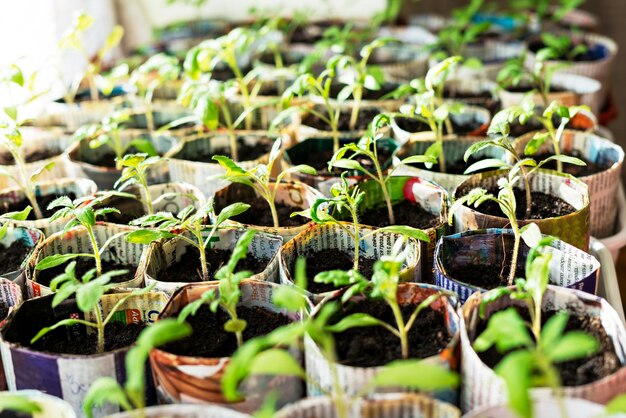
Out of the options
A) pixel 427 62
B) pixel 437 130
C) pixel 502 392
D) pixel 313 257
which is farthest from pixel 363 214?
pixel 427 62

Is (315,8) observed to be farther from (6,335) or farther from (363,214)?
(6,335)

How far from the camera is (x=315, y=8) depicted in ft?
10.2

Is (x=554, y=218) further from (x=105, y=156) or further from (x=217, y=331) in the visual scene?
(x=105, y=156)

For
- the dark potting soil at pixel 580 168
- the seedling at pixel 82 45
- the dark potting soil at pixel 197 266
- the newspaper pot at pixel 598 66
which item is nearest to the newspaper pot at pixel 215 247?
the dark potting soil at pixel 197 266

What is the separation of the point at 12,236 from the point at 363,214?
0.72 meters

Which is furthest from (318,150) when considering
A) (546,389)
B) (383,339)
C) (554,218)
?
(546,389)

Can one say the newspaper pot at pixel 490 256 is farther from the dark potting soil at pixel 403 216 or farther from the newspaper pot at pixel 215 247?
the newspaper pot at pixel 215 247

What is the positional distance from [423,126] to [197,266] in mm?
880

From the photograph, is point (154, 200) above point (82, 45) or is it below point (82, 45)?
below

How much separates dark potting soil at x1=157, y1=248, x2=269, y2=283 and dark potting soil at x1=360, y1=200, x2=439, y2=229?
0.85 ft

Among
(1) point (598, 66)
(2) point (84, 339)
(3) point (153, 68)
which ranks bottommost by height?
(2) point (84, 339)

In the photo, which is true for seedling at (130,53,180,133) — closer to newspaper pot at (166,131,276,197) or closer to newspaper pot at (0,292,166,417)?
newspaper pot at (166,131,276,197)

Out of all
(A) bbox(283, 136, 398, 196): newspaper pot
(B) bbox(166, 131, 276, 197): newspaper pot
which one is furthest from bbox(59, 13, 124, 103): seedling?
(A) bbox(283, 136, 398, 196): newspaper pot

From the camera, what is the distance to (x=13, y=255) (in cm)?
145
